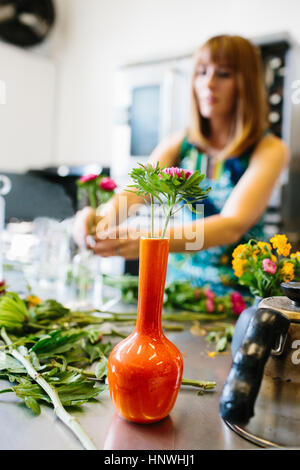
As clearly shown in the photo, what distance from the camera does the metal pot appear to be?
1.50 feet

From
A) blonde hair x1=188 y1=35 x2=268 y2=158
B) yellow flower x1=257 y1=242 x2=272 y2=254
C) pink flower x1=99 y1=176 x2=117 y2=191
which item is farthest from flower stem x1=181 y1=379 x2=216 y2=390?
blonde hair x1=188 y1=35 x2=268 y2=158

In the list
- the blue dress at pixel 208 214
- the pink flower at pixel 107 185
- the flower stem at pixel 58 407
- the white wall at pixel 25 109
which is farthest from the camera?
the white wall at pixel 25 109

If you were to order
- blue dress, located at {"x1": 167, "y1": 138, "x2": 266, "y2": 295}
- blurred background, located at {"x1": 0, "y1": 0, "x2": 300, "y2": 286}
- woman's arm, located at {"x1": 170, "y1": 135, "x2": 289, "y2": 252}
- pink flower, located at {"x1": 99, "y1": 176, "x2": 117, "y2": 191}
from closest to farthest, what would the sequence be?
pink flower, located at {"x1": 99, "y1": 176, "x2": 117, "y2": 191}, woman's arm, located at {"x1": 170, "y1": 135, "x2": 289, "y2": 252}, blue dress, located at {"x1": 167, "y1": 138, "x2": 266, "y2": 295}, blurred background, located at {"x1": 0, "y1": 0, "x2": 300, "y2": 286}


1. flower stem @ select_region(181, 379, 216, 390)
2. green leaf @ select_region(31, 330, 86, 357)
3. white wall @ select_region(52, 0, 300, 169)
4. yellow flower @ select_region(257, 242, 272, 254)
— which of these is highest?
white wall @ select_region(52, 0, 300, 169)

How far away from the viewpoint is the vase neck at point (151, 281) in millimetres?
500

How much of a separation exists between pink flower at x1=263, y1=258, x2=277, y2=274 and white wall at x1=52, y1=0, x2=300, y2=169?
2.24 metres

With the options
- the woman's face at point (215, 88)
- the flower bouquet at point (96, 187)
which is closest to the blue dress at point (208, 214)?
the woman's face at point (215, 88)

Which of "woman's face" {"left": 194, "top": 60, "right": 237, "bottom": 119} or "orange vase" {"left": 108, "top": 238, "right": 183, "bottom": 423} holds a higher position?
"woman's face" {"left": 194, "top": 60, "right": 237, "bottom": 119}

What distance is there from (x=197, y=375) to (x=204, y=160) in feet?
3.32

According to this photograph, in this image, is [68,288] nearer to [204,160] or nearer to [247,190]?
[247,190]

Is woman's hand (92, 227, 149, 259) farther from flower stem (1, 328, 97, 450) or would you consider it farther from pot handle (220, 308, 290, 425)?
pot handle (220, 308, 290, 425)

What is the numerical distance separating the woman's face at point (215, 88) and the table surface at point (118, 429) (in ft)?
3.48

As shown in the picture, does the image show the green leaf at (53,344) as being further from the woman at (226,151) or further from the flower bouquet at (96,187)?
the woman at (226,151)

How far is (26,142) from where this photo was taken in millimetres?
3314
